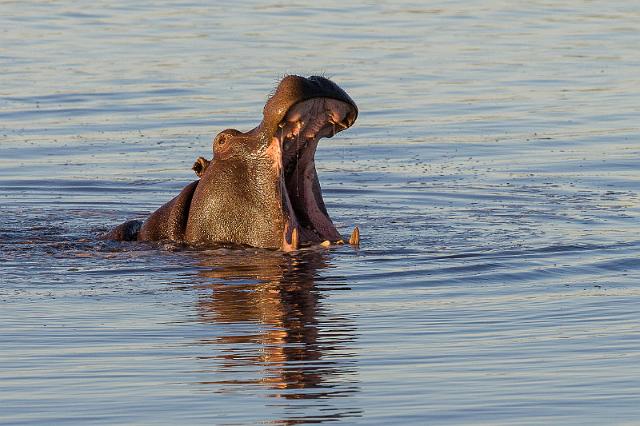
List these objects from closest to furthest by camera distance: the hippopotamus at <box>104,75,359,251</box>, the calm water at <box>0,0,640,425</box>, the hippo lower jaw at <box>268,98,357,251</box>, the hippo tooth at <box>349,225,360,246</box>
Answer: the calm water at <box>0,0,640,425</box>, the hippo lower jaw at <box>268,98,357,251</box>, the hippopotamus at <box>104,75,359,251</box>, the hippo tooth at <box>349,225,360,246</box>

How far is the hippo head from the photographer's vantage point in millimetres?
9742

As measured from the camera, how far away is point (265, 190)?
9984 millimetres

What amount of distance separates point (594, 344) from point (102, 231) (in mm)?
4897

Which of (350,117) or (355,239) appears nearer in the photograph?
(350,117)

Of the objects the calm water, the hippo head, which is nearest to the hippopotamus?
the hippo head

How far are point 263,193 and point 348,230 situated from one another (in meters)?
1.69

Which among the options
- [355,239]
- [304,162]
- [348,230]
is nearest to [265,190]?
[304,162]

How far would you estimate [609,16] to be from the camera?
24141 mm

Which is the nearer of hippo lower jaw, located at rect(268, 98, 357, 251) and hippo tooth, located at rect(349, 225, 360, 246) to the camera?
hippo lower jaw, located at rect(268, 98, 357, 251)

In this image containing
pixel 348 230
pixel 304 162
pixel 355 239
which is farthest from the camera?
pixel 348 230

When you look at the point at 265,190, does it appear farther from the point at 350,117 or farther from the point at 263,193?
the point at 350,117

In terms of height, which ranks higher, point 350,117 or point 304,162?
point 350,117

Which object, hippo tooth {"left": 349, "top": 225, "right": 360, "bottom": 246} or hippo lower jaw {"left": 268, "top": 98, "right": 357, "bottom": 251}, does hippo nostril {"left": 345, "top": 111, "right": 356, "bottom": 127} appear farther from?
hippo tooth {"left": 349, "top": 225, "right": 360, "bottom": 246}

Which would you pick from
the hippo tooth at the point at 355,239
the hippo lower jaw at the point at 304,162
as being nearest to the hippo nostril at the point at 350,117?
the hippo lower jaw at the point at 304,162
